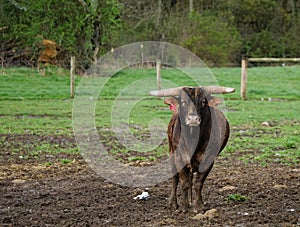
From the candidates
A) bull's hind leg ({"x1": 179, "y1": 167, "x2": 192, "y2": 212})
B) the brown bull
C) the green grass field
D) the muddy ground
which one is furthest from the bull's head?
the green grass field

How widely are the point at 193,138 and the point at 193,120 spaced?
46cm

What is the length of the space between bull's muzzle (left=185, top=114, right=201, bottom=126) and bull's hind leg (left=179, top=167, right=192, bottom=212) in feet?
2.29

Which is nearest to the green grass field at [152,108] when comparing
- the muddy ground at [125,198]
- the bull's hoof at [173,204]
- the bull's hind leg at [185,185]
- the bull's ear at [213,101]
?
the muddy ground at [125,198]

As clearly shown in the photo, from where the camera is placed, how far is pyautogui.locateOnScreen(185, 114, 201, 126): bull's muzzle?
22.7 feet

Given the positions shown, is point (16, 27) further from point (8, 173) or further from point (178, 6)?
point (8, 173)

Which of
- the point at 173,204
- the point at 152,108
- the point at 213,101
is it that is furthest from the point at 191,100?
the point at 152,108

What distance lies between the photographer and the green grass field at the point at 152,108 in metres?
12.7

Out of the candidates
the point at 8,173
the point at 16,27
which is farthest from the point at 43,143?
the point at 16,27

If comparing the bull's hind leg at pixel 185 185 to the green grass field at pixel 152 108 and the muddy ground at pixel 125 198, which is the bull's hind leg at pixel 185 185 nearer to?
the muddy ground at pixel 125 198

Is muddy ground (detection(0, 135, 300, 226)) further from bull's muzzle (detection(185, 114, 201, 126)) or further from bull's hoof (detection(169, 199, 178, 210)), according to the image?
bull's muzzle (detection(185, 114, 201, 126))

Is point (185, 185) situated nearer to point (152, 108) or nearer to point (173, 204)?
point (173, 204)

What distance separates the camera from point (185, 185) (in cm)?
729

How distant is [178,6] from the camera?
4412 cm

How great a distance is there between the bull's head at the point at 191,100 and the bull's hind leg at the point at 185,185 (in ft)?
2.17
